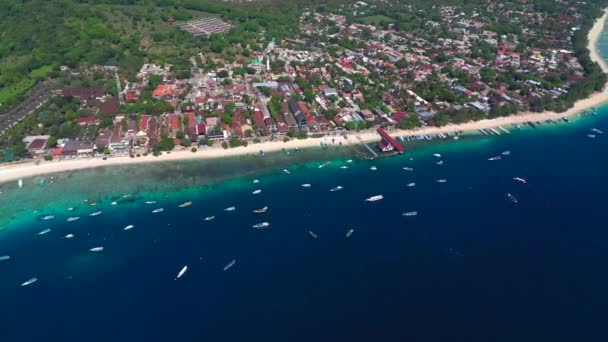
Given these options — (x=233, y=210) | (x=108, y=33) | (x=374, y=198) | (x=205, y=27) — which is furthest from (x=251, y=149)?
(x=205, y=27)

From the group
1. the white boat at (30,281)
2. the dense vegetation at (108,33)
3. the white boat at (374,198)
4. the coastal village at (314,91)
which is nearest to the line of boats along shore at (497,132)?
the coastal village at (314,91)

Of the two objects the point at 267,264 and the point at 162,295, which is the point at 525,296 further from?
the point at 162,295

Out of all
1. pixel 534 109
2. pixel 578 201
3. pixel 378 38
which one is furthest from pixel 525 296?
pixel 378 38

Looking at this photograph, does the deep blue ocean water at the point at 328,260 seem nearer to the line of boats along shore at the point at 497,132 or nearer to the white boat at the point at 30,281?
the white boat at the point at 30,281

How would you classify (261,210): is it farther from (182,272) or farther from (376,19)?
(376,19)

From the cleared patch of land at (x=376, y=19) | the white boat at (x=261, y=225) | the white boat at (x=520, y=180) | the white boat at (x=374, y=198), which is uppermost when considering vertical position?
the cleared patch of land at (x=376, y=19)

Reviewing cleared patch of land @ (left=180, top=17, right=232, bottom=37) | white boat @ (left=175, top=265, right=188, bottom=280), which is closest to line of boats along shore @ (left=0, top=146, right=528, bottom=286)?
white boat @ (left=175, top=265, right=188, bottom=280)
